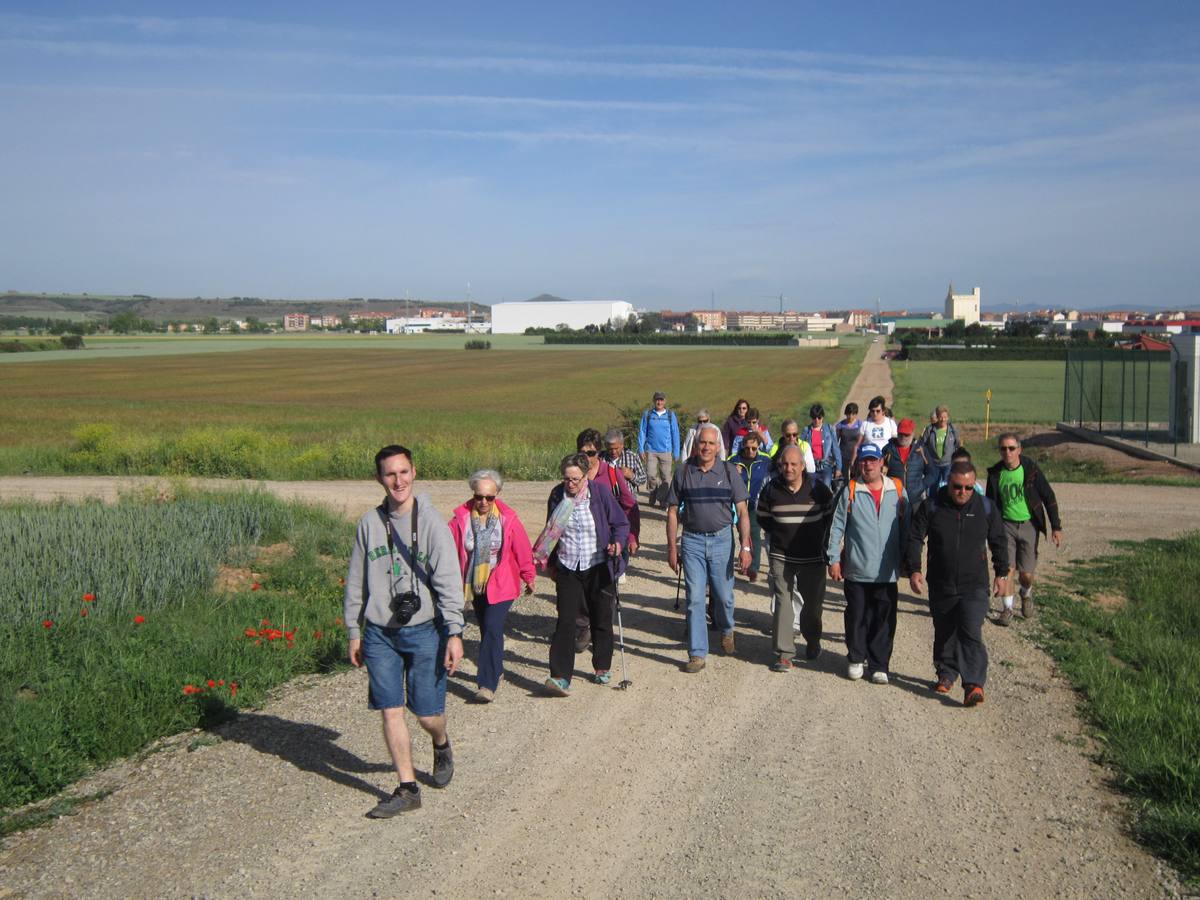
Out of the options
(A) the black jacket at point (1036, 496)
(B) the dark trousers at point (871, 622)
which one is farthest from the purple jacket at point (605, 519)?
(A) the black jacket at point (1036, 496)

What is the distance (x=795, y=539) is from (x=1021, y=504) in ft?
8.68

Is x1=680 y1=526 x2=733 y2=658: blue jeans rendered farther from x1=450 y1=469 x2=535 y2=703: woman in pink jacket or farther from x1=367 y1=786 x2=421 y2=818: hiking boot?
x1=367 y1=786 x2=421 y2=818: hiking boot

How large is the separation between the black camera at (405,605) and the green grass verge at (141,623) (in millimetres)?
2306

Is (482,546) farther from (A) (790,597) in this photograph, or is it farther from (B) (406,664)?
(A) (790,597)

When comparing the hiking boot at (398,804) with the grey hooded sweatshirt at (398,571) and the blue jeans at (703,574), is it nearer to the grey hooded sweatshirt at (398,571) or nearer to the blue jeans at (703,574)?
the grey hooded sweatshirt at (398,571)

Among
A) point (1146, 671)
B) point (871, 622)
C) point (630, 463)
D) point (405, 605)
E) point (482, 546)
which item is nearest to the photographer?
point (405, 605)

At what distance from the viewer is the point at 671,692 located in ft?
24.0

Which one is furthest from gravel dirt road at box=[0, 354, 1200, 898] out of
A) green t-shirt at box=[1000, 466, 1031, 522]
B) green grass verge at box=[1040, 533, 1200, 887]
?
green t-shirt at box=[1000, 466, 1031, 522]

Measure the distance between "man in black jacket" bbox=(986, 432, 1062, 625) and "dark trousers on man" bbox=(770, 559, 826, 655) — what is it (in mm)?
2197

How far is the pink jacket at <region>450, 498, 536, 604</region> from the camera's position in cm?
685

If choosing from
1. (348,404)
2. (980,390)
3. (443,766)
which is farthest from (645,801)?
(980,390)

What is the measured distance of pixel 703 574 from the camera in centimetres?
800

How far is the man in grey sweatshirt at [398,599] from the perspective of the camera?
5.27 m

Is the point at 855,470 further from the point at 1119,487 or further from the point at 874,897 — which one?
the point at 1119,487
